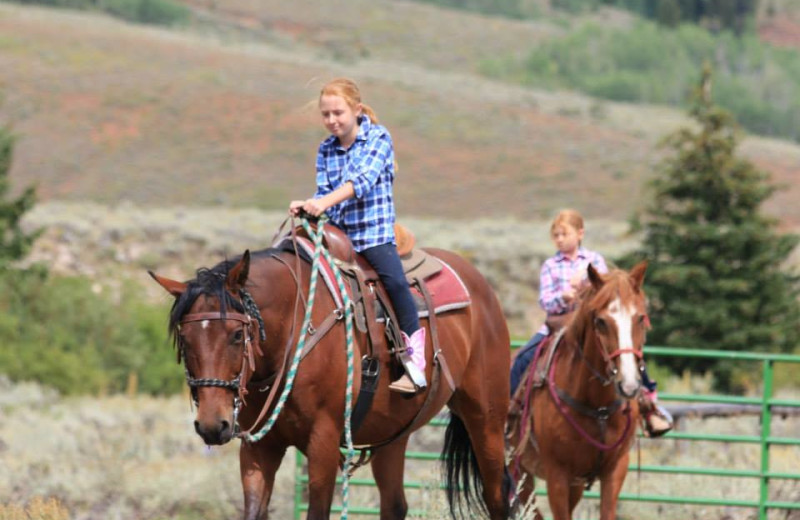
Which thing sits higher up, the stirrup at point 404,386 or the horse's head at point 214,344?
the horse's head at point 214,344

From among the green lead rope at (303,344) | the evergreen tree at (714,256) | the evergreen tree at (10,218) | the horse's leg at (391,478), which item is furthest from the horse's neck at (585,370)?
the evergreen tree at (10,218)

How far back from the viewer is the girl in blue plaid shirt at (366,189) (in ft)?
21.4

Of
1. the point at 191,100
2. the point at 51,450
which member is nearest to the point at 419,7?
the point at 191,100

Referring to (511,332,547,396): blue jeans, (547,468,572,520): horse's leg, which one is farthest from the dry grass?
(511,332,547,396): blue jeans

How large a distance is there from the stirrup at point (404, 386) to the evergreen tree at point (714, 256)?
595 inches

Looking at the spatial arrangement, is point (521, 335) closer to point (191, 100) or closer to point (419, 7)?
point (191, 100)

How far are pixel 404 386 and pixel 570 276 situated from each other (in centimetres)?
282

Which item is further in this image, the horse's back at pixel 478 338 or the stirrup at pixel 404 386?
the horse's back at pixel 478 338

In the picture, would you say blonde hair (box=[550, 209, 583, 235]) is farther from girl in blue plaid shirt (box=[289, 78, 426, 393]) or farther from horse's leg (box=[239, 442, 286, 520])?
horse's leg (box=[239, 442, 286, 520])

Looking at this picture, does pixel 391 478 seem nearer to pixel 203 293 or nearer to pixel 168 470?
pixel 203 293

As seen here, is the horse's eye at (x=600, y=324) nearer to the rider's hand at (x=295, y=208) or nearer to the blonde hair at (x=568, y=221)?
the blonde hair at (x=568, y=221)

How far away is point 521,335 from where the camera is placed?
26.0 m

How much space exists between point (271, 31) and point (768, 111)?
3550 cm

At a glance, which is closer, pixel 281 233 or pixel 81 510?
pixel 281 233
